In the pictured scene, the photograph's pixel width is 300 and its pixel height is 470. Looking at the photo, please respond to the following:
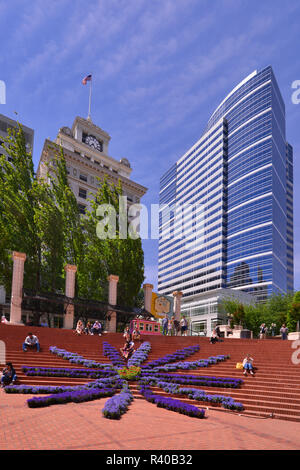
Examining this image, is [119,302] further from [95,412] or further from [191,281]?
[191,281]

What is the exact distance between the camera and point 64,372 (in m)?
18.8

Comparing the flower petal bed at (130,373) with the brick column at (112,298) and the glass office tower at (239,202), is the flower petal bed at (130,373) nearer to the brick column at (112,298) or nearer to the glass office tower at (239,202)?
the brick column at (112,298)

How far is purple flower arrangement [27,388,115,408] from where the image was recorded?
41.5 feet

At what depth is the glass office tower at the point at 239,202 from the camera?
11612cm

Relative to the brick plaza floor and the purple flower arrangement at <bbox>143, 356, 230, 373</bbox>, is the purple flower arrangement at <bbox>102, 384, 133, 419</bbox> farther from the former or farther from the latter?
the purple flower arrangement at <bbox>143, 356, 230, 373</bbox>

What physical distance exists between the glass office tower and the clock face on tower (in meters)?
65.9

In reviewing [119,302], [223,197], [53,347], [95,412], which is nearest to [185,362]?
[53,347]

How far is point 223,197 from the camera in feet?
434

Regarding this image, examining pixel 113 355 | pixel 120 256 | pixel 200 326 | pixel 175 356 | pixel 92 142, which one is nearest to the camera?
pixel 113 355

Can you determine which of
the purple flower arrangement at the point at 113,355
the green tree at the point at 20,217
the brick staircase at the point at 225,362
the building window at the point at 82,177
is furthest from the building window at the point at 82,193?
the purple flower arrangement at the point at 113,355

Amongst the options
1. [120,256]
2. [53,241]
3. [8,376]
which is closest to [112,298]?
[120,256]

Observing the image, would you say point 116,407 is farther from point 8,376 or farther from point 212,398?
point 8,376

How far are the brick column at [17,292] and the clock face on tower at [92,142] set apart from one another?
126ft

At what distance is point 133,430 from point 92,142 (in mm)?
58563
